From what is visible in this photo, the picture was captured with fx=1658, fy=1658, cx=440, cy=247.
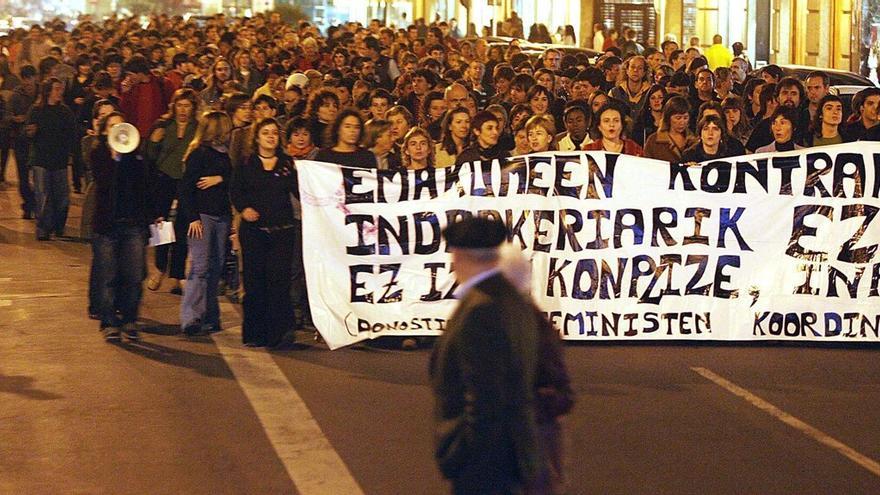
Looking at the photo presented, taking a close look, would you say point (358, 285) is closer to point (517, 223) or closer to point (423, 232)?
point (423, 232)

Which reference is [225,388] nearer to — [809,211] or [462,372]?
[809,211]

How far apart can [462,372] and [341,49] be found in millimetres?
23292

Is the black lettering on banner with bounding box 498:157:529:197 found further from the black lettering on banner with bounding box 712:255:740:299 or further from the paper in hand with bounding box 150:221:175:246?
the paper in hand with bounding box 150:221:175:246

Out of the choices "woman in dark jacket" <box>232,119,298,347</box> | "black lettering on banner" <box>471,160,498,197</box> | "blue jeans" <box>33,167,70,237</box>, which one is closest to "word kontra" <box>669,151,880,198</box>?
"black lettering on banner" <box>471,160,498,197</box>

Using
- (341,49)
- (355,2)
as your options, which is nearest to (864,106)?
(341,49)

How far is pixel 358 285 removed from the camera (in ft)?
37.8

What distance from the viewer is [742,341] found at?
11.6 metres

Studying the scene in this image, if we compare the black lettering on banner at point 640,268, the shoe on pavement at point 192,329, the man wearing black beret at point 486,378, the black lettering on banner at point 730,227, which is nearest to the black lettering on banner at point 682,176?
the black lettering on banner at point 730,227

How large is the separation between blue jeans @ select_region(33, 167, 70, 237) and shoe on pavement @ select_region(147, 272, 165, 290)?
3.26 m

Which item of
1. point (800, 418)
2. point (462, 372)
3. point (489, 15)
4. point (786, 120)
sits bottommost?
point (800, 418)

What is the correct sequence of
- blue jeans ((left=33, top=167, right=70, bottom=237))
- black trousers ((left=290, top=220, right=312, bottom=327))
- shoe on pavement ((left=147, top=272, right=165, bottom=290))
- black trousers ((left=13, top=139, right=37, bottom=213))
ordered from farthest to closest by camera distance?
black trousers ((left=13, top=139, right=37, bottom=213))
blue jeans ((left=33, top=167, right=70, bottom=237))
shoe on pavement ((left=147, top=272, right=165, bottom=290))
black trousers ((left=290, top=220, right=312, bottom=327))

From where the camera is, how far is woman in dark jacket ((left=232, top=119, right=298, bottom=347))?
37.6ft

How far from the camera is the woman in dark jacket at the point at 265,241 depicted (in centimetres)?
1146

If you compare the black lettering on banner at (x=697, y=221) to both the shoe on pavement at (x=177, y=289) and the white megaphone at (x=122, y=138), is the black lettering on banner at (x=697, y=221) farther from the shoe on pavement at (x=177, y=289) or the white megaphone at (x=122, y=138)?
the shoe on pavement at (x=177, y=289)
